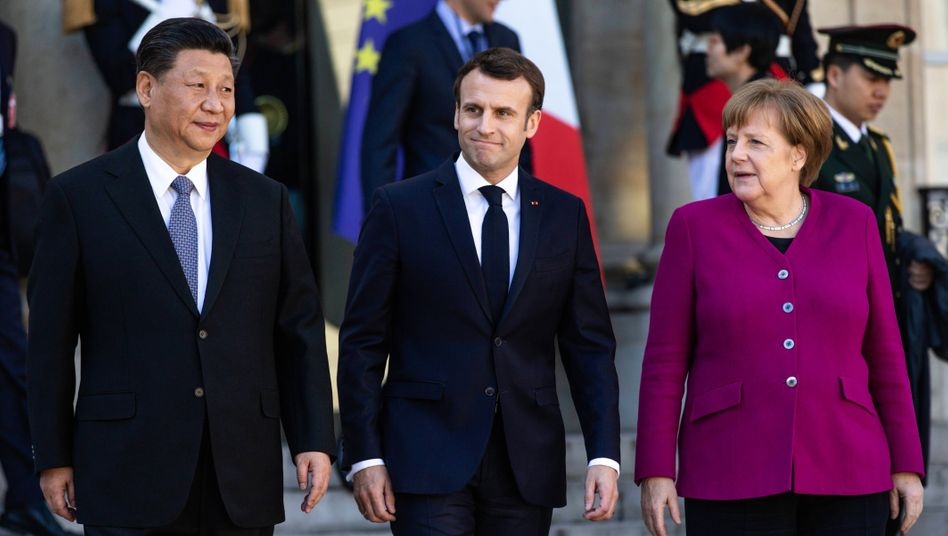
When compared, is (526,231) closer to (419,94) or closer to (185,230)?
(185,230)

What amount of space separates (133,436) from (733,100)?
183 cm

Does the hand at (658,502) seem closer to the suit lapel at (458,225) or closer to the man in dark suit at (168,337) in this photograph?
the suit lapel at (458,225)

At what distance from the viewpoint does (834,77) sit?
20.4ft

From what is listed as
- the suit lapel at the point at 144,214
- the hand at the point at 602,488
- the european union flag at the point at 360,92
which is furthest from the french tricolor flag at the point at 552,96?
the suit lapel at the point at 144,214

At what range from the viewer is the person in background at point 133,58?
23.4ft

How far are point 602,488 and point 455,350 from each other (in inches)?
21.0

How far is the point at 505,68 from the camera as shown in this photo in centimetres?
472

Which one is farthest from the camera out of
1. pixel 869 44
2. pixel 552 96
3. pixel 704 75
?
pixel 552 96

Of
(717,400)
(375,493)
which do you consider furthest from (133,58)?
(717,400)

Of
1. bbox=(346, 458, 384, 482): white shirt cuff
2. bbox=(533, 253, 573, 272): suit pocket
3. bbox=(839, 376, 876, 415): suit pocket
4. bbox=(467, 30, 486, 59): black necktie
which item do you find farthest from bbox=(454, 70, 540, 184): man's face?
bbox=(467, 30, 486, 59): black necktie

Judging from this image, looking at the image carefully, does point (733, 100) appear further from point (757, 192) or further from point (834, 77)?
point (834, 77)

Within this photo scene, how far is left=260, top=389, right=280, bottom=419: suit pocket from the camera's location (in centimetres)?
448

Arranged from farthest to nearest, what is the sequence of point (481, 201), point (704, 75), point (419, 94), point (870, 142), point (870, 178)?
point (704, 75) → point (419, 94) → point (870, 142) → point (870, 178) → point (481, 201)

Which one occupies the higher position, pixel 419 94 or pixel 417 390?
pixel 419 94
